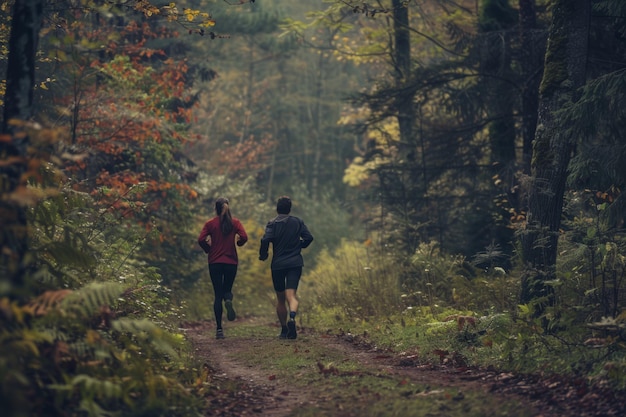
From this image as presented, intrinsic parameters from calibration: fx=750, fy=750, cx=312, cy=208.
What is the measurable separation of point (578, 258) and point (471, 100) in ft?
27.3

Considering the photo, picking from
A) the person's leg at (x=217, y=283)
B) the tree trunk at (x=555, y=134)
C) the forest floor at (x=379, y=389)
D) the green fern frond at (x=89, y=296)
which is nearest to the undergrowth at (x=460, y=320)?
the forest floor at (x=379, y=389)

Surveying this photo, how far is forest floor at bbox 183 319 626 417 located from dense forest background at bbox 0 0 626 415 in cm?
44

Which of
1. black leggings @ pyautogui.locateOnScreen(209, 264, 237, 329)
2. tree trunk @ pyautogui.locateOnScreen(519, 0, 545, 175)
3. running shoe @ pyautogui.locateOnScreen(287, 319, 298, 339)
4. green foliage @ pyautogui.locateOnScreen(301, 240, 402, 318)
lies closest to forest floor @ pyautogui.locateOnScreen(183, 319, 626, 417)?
running shoe @ pyautogui.locateOnScreen(287, 319, 298, 339)

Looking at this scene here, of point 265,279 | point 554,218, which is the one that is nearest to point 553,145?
point 554,218

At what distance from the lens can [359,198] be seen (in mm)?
21297

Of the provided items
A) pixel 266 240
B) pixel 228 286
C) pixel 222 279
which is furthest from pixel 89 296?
pixel 222 279

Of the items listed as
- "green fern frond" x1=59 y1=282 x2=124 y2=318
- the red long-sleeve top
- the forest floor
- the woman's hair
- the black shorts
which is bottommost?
the forest floor

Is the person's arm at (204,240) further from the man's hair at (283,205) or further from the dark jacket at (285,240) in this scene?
the man's hair at (283,205)

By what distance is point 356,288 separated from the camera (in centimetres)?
1571

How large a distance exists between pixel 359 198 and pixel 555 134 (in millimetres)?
11192

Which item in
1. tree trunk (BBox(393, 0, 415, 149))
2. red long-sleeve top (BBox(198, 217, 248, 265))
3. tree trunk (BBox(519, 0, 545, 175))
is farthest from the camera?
tree trunk (BBox(393, 0, 415, 149))

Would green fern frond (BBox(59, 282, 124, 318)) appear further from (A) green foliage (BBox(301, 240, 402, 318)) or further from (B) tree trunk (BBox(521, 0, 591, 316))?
(A) green foliage (BBox(301, 240, 402, 318))

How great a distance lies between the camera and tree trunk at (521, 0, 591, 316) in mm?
10172

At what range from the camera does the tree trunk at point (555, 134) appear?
1017 cm
